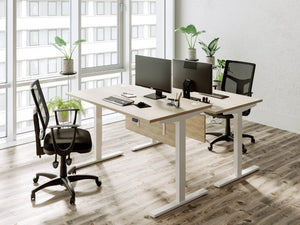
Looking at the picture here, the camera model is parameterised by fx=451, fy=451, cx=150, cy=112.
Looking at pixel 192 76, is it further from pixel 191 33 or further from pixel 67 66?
pixel 191 33

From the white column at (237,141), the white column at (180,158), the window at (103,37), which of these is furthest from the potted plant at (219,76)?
the white column at (180,158)

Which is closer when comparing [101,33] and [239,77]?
[239,77]

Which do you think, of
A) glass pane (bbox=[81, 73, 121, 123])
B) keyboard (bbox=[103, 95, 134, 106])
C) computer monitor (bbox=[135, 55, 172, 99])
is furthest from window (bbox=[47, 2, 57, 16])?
keyboard (bbox=[103, 95, 134, 106])

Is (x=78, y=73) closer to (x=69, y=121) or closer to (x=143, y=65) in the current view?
(x=69, y=121)

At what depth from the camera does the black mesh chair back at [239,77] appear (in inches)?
219

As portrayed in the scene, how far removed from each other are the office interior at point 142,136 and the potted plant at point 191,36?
12 cm

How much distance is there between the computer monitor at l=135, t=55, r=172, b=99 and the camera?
15.1ft

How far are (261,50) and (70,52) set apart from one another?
270 cm

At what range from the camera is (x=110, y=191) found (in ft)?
14.4

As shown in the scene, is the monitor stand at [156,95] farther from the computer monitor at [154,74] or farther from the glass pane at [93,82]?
the glass pane at [93,82]

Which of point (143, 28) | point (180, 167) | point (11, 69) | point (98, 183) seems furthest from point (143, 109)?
point (143, 28)

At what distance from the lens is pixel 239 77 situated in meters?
5.67

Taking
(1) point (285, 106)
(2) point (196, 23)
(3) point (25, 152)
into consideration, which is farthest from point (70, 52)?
(1) point (285, 106)

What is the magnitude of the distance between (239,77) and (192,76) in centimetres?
118
